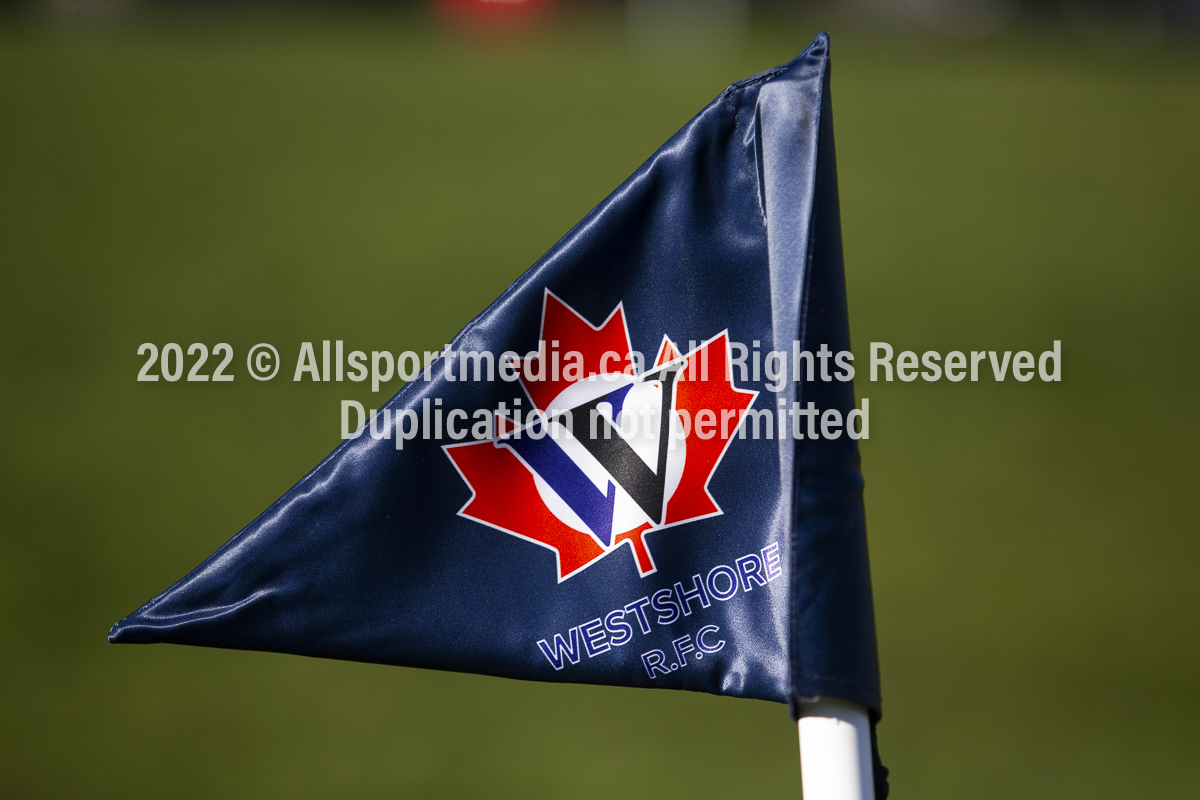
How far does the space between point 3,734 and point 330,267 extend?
1.42 metres

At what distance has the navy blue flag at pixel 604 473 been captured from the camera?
2.54 ft

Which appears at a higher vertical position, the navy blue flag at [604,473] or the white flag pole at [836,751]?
the navy blue flag at [604,473]

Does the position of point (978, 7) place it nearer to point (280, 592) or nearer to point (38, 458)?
point (38, 458)

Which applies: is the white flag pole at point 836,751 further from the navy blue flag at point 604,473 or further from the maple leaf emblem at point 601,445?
the maple leaf emblem at point 601,445

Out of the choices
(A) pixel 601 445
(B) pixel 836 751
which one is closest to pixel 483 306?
(A) pixel 601 445

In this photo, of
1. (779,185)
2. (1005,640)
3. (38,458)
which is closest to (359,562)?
(779,185)

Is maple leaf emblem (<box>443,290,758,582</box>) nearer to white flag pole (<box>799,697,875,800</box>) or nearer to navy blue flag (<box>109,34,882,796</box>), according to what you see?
navy blue flag (<box>109,34,882,796</box>)

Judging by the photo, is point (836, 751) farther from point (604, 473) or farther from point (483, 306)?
point (483, 306)

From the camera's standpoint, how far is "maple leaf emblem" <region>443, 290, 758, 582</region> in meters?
0.80

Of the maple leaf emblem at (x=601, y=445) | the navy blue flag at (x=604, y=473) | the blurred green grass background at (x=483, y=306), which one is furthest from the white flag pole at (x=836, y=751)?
the blurred green grass background at (x=483, y=306)

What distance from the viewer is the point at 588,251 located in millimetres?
820

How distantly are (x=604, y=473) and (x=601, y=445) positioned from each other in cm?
2

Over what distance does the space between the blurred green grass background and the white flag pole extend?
4.36 ft

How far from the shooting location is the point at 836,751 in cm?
70
